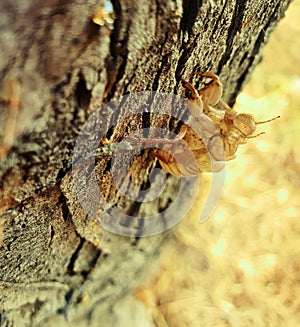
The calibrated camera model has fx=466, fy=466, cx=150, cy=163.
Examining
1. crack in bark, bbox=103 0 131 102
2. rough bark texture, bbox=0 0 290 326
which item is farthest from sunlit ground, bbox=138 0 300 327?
crack in bark, bbox=103 0 131 102

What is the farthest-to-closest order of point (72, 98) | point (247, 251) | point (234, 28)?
point (247, 251), point (234, 28), point (72, 98)

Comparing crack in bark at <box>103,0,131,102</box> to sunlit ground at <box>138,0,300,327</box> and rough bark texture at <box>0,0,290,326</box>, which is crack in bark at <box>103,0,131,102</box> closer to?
rough bark texture at <box>0,0,290,326</box>

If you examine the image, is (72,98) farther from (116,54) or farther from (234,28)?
(234,28)

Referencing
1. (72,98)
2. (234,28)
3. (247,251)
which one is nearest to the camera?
(72,98)

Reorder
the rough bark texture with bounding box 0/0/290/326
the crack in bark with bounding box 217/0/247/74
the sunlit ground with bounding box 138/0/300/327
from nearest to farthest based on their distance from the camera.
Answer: the rough bark texture with bounding box 0/0/290/326
the crack in bark with bounding box 217/0/247/74
the sunlit ground with bounding box 138/0/300/327

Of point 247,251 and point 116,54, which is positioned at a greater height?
point 116,54

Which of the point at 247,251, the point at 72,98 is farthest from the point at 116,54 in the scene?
the point at 247,251

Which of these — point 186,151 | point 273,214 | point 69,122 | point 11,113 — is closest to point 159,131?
point 186,151
